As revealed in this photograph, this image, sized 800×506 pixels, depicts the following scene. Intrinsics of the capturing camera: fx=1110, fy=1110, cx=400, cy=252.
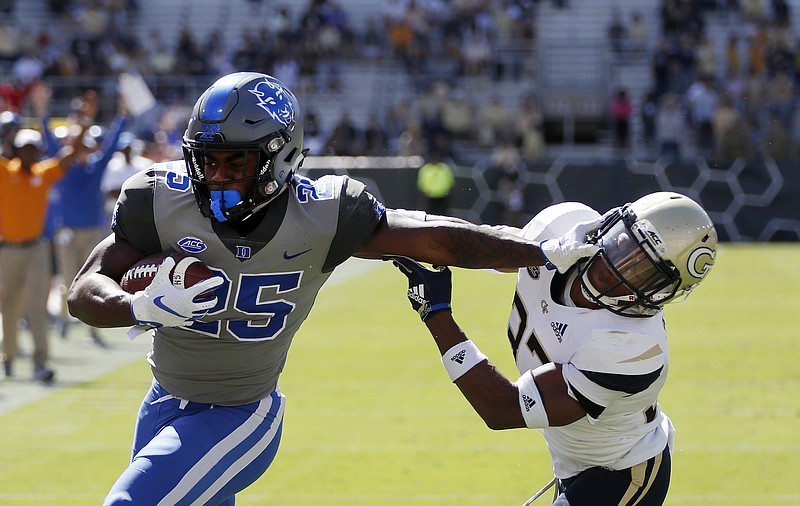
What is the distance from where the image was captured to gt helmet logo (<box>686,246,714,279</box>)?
311 cm

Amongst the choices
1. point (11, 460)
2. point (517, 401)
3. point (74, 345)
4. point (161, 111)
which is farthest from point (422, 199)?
point (517, 401)

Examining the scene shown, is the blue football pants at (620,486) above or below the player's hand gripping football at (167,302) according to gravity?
below

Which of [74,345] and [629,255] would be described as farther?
[74,345]

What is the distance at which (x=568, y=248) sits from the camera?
3.13 m

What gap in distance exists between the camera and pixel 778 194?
18.3 metres

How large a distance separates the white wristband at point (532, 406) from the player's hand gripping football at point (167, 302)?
0.97m

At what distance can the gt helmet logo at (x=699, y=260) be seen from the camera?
3.11m

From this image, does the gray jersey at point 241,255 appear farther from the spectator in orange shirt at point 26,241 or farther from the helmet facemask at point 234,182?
the spectator in orange shirt at point 26,241

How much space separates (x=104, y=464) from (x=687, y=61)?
53.8 ft

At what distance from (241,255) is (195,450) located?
1.81 feet

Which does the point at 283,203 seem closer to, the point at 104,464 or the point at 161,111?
the point at 104,464

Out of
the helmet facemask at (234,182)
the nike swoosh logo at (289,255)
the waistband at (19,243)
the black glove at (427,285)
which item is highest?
the helmet facemask at (234,182)

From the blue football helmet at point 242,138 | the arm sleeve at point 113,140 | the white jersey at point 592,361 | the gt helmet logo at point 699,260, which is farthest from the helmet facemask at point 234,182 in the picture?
the arm sleeve at point 113,140

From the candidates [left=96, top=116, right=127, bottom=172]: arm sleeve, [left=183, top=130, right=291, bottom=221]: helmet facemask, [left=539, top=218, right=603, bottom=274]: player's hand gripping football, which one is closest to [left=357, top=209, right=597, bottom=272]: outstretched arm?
[left=539, top=218, right=603, bottom=274]: player's hand gripping football
